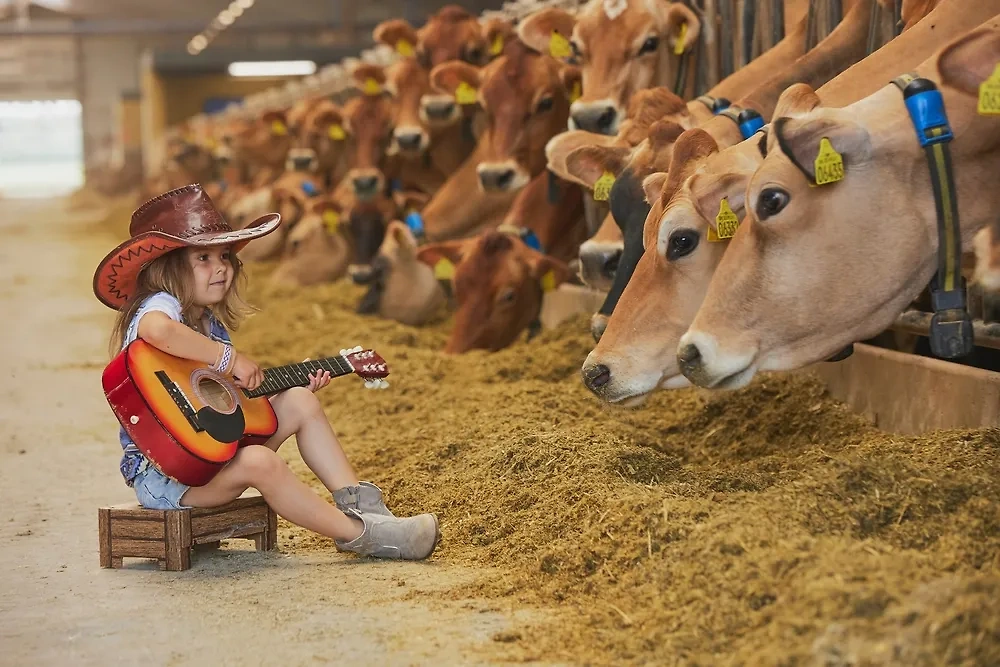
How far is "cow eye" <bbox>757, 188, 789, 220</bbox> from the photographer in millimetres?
3334

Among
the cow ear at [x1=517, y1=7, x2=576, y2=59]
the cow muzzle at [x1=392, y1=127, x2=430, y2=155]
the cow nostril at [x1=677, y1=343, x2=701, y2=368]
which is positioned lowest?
the cow nostril at [x1=677, y1=343, x2=701, y2=368]

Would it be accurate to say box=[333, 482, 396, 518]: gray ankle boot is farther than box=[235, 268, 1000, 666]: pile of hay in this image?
Yes

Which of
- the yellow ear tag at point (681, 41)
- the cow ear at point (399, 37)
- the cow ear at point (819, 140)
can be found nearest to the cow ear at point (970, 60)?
the cow ear at point (819, 140)

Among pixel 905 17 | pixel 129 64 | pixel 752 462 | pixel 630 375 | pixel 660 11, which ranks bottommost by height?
pixel 752 462

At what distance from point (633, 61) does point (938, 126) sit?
3.23 m

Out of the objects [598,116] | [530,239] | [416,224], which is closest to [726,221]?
[598,116]

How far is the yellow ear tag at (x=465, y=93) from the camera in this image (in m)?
8.66

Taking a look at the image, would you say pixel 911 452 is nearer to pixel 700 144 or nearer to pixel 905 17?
pixel 700 144

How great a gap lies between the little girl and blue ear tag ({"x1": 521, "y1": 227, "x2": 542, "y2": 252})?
359cm

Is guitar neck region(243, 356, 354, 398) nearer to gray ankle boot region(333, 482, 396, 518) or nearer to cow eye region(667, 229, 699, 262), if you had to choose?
gray ankle boot region(333, 482, 396, 518)

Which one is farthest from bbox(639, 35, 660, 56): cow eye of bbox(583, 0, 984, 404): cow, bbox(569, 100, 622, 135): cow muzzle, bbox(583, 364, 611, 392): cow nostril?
bbox(583, 364, 611, 392): cow nostril

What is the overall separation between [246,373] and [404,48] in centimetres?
732

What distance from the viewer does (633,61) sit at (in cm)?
632

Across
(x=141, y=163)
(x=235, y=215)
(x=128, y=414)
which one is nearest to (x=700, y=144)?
(x=128, y=414)
